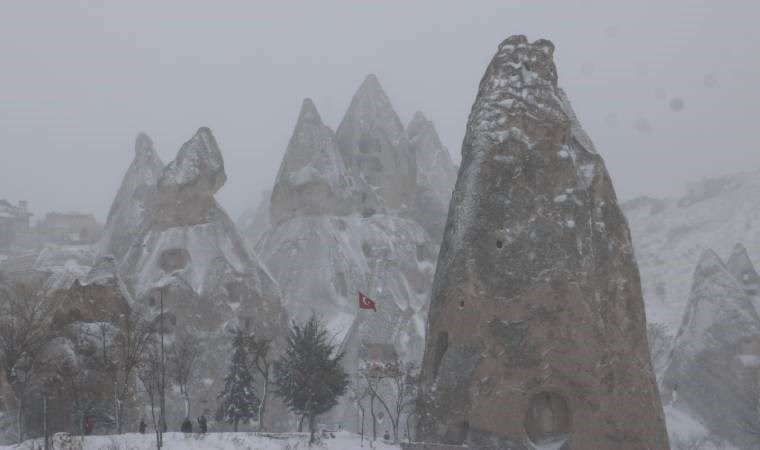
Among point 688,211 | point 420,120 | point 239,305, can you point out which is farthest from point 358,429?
point 688,211

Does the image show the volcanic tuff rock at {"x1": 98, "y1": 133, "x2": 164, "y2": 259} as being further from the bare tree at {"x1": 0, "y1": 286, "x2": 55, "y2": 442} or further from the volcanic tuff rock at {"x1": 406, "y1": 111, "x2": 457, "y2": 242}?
the bare tree at {"x1": 0, "y1": 286, "x2": 55, "y2": 442}

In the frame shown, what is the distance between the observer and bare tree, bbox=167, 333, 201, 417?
1468 inches

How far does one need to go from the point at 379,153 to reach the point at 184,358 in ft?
107

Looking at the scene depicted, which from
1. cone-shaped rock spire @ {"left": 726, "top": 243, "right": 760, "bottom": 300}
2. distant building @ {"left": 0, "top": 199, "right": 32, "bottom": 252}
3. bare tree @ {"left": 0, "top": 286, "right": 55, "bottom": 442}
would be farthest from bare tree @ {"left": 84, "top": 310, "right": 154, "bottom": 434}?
distant building @ {"left": 0, "top": 199, "right": 32, "bottom": 252}

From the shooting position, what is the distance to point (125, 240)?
5825cm

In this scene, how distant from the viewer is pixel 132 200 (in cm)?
6059

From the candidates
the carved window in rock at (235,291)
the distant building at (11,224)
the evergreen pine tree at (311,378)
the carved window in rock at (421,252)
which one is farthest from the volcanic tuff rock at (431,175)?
the distant building at (11,224)

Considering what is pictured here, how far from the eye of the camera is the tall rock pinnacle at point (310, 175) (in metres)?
59.1

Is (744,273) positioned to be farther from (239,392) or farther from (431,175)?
(431,175)

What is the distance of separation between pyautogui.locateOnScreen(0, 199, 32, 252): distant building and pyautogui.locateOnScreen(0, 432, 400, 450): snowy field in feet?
252

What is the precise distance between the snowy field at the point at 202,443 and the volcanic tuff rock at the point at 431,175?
38627 millimetres

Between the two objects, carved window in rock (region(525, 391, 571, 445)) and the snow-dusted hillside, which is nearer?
carved window in rock (region(525, 391, 571, 445))

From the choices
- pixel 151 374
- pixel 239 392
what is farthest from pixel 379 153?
pixel 151 374

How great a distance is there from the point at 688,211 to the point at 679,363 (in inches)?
3094
